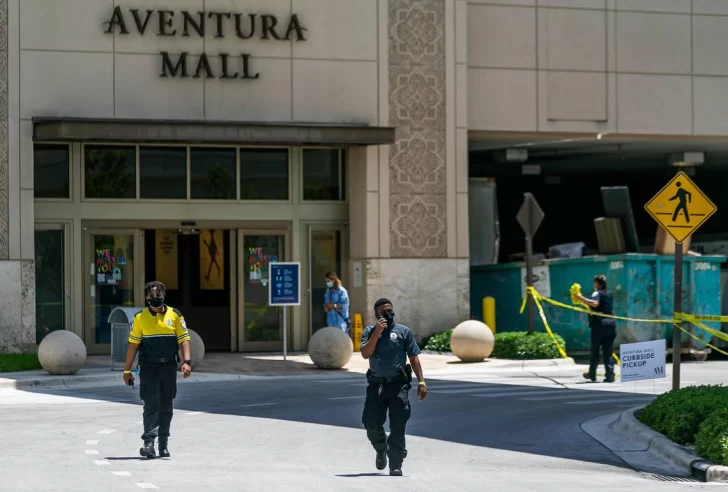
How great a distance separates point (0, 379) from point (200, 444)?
845cm

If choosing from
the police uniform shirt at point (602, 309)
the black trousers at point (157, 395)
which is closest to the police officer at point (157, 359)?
the black trousers at point (157, 395)

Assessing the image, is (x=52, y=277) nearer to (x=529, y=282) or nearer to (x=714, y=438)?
(x=529, y=282)

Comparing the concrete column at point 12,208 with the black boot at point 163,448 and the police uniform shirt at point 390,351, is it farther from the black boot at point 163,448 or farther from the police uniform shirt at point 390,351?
the police uniform shirt at point 390,351

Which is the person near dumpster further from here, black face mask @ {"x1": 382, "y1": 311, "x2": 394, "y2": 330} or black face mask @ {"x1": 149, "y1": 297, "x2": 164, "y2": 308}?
black face mask @ {"x1": 149, "y1": 297, "x2": 164, "y2": 308}

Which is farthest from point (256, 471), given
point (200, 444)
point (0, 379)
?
point (0, 379)

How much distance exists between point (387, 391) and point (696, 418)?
152 inches

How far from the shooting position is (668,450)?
14.0 metres

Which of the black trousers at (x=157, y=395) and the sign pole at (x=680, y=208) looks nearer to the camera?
the black trousers at (x=157, y=395)

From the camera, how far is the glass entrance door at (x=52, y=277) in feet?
91.9

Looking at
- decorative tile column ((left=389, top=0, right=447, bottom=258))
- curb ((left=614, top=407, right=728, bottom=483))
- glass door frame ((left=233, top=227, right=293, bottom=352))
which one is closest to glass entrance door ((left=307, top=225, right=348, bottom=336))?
glass door frame ((left=233, top=227, right=293, bottom=352))

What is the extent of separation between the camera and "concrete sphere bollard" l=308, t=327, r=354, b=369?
81.9ft

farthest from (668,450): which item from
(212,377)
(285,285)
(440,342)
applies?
(440,342)

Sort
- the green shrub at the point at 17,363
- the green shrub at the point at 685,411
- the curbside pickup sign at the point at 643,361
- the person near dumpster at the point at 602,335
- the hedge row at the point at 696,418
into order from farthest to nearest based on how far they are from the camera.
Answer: the green shrub at the point at 17,363 < the person near dumpster at the point at 602,335 < the curbside pickup sign at the point at 643,361 < the green shrub at the point at 685,411 < the hedge row at the point at 696,418

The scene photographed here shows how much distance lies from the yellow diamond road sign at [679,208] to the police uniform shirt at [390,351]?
19.6 feet
